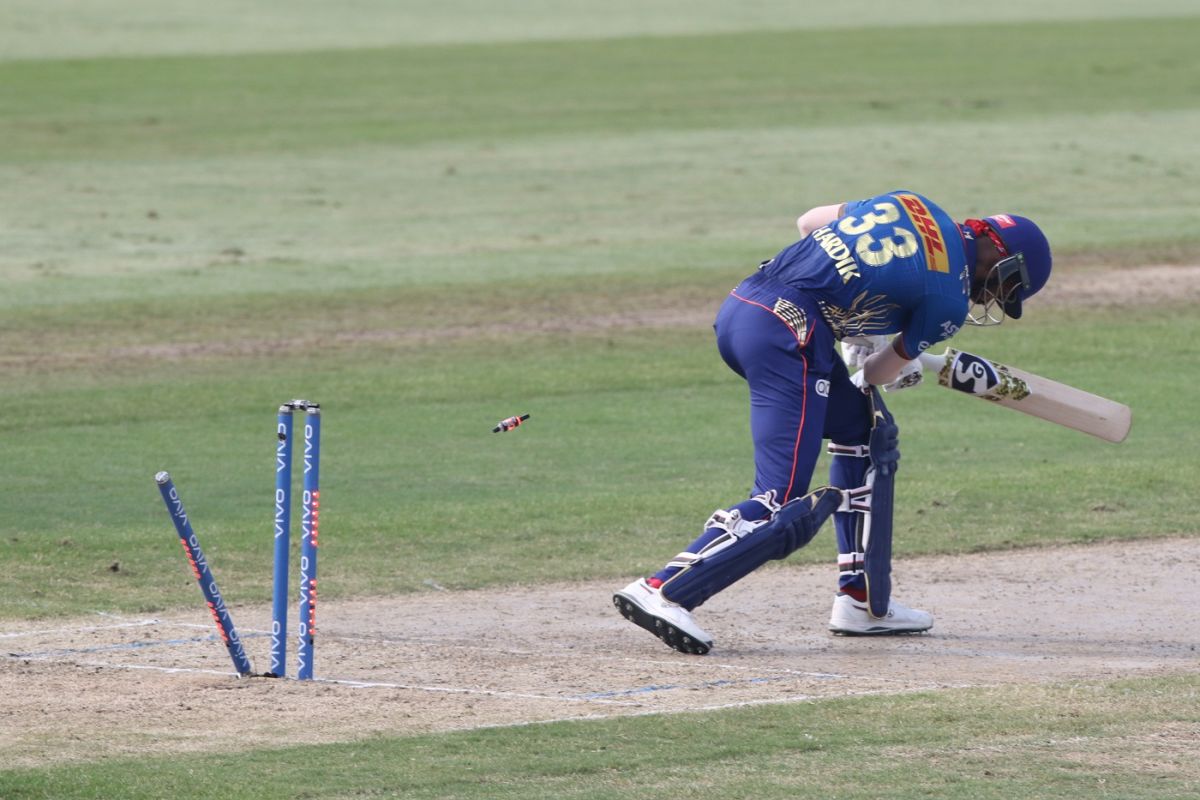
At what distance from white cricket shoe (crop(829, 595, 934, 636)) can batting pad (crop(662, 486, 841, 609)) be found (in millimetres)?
709

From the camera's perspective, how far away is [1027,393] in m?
8.73

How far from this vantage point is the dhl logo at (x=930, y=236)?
790cm

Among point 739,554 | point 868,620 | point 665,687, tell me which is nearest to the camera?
point 665,687

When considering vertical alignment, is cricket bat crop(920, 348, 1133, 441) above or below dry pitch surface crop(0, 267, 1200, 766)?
above

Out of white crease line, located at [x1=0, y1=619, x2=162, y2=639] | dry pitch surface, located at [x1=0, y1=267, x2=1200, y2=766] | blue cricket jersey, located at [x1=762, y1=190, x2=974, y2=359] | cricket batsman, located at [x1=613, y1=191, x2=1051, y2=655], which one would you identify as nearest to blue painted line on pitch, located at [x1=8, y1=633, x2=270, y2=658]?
Answer: dry pitch surface, located at [x1=0, y1=267, x2=1200, y2=766]

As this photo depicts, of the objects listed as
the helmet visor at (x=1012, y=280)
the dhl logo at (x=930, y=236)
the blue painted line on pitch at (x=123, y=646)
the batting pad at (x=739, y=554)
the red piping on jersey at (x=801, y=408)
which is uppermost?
the dhl logo at (x=930, y=236)

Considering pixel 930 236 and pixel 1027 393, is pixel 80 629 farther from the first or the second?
pixel 1027 393

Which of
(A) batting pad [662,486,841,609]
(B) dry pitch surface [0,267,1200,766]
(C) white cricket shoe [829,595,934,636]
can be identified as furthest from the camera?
(C) white cricket shoe [829,595,934,636]

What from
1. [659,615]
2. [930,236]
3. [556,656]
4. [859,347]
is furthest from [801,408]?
[556,656]

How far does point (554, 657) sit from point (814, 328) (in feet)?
5.31

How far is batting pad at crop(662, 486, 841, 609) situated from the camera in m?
7.79

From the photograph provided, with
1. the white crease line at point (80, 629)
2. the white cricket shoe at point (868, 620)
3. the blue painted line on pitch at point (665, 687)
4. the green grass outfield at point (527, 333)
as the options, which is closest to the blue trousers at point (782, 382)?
the blue painted line on pitch at point (665, 687)

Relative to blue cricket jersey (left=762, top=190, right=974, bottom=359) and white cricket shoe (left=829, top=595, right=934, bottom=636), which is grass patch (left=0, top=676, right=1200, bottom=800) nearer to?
white cricket shoe (left=829, top=595, right=934, bottom=636)

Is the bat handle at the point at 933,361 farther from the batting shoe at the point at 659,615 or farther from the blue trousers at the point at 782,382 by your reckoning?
the batting shoe at the point at 659,615
